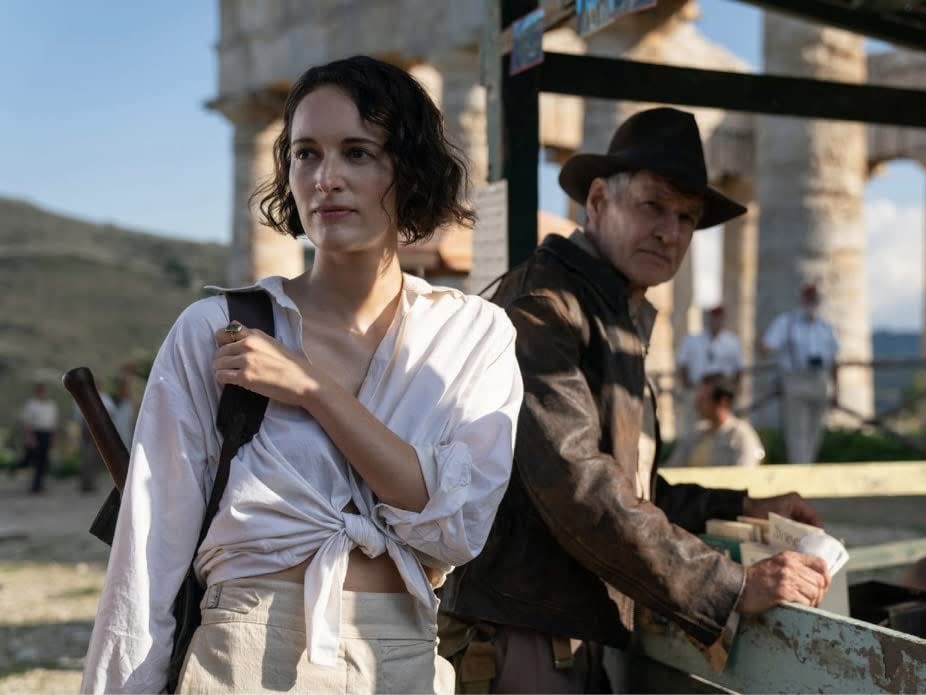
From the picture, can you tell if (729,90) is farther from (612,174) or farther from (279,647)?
(279,647)

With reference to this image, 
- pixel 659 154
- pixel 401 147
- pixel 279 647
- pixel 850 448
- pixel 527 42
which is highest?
pixel 527 42

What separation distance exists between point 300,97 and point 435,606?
999 millimetres

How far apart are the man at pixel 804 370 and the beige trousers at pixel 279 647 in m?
11.7

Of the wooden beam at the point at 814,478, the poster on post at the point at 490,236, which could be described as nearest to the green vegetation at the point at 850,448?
the wooden beam at the point at 814,478

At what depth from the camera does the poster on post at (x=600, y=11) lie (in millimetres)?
3600

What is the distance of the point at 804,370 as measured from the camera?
1358cm

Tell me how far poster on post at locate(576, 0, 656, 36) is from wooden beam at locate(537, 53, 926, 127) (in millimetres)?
161

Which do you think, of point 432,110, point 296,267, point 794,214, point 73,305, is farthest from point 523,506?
point 73,305

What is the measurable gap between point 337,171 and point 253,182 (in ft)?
67.2

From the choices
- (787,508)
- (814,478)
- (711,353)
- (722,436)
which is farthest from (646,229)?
(711,353)

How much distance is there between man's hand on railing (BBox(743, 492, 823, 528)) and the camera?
3512 mm

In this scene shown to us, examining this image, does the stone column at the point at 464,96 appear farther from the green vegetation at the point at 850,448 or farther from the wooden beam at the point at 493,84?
the wooden beam at the point at 493,84

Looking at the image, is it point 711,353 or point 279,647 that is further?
point 711,353

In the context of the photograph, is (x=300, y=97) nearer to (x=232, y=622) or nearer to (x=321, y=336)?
(x=321, y=336)
